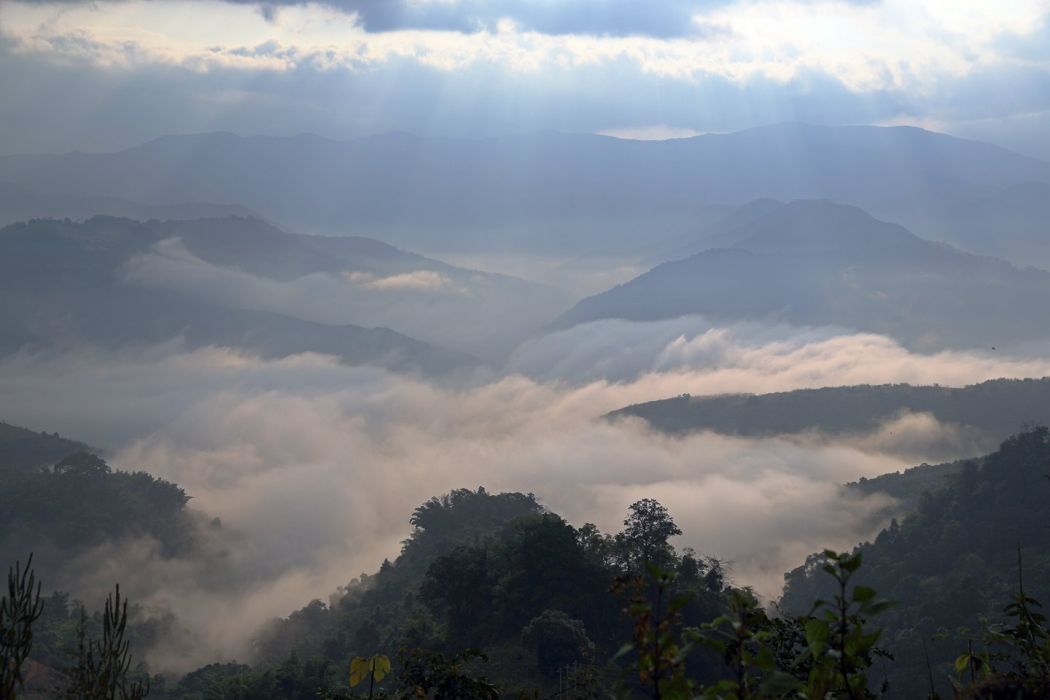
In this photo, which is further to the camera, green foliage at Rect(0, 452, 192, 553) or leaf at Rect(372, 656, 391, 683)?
green foliage at Rect(0, 452, 192, 553)

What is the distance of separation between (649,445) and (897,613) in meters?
102

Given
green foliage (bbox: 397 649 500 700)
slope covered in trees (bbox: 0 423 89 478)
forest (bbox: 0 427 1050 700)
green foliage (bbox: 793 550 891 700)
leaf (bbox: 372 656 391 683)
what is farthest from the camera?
slope covered in trees (bbox: 0 423 89 478)

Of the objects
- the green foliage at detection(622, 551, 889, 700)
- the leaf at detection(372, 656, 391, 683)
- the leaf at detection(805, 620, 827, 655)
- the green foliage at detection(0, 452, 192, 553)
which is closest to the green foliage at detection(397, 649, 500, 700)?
the leaf at detection(372, 656, 391, 683)

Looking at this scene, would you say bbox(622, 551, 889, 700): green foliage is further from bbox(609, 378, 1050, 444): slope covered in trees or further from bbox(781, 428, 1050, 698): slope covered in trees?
bbox(609, 378, 1050, 444): slope covered in trees

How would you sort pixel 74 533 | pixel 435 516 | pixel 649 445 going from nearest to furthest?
1. pixel 435 516
2. pixel 74 533
3. pixel 649 445

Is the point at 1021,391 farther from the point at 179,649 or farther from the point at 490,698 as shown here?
the point at 490,698

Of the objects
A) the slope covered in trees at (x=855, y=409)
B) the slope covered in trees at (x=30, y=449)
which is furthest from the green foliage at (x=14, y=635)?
the slope covered in trees at (x=855, y=409)

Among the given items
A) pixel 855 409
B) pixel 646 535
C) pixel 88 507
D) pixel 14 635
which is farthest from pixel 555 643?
pixel 855 409

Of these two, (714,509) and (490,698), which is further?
(714,509)

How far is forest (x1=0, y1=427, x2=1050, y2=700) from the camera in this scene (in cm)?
577

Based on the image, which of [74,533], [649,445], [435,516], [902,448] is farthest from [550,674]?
[649,445]

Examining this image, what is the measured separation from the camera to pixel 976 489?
69875mm

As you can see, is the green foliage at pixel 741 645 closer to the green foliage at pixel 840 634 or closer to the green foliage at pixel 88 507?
the green foliage at pixel 840 634

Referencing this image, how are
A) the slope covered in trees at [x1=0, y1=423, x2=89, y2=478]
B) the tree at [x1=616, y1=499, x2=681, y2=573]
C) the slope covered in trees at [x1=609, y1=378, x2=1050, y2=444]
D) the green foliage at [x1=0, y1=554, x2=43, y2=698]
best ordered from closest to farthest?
1. the green foliage at [x1=0, y1=554, x2=43, y2=698]
2. the tree at [x1=616, y1=499, x2=681, y2=573]
3. the slope covered in trees at [x1=0, y1=423, x2=89, y2=478]
4. the slope covered in trees at [x1=609, y1=378, x2=1050, y2=444]
